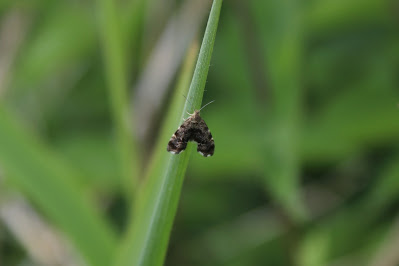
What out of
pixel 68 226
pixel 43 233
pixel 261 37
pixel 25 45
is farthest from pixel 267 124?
pixel 25 45

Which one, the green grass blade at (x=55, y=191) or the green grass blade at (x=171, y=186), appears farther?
the green grass blade at (x=55, y=191)

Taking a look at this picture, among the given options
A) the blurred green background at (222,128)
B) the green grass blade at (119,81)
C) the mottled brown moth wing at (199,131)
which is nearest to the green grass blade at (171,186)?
the mottled brown moth wing at (199,131)

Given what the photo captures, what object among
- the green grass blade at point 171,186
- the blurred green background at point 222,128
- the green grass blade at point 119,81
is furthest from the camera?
the blurred green background at point 222,128

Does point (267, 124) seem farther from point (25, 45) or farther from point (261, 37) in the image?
point (25, 45)

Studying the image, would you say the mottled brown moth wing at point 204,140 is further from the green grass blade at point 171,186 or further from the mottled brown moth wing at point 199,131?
the green grass blade at point 171,186

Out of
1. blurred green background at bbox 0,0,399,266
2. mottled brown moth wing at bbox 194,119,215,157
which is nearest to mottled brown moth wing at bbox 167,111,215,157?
mottled brown moth wing at bbox 194,119,215,157

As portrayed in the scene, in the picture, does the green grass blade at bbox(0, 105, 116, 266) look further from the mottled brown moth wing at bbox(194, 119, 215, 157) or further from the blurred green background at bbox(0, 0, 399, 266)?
the mottled brown moth wing at bbox(194, 119, 215, 157)

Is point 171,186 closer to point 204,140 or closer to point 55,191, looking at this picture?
point 204,140
